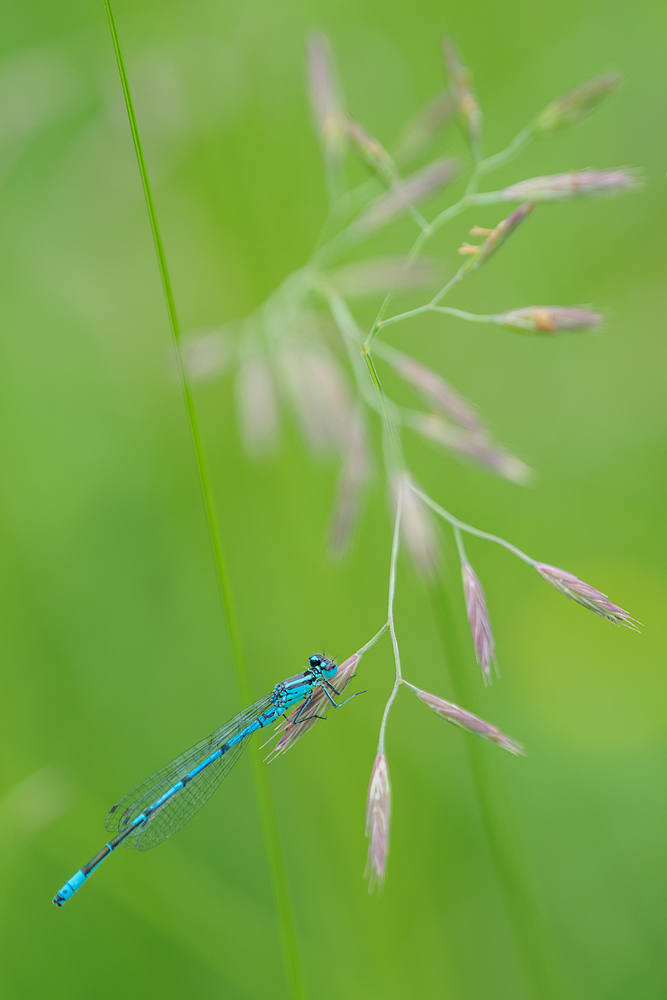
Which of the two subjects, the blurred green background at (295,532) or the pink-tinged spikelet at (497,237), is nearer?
the pink-tinged spikelet at (497,237)

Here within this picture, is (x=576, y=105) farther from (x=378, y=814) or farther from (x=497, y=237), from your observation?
(x=378, y=814)

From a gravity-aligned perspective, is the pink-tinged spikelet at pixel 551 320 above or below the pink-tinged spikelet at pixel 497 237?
below

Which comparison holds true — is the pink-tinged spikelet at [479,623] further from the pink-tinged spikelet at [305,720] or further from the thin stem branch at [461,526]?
the pink-tinged spikelet at [305,720]

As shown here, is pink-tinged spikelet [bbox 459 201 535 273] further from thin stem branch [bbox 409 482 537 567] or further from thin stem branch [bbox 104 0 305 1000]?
thin stem branch [bbox 104 0 305 1000]

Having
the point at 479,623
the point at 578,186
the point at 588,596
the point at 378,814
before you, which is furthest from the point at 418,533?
the point at 578,186

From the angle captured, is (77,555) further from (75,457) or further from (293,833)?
(293,833)

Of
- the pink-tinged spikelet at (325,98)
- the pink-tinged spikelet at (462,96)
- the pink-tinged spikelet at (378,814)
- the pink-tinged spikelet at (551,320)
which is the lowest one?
the pink-tinged spikelet at (378,814)

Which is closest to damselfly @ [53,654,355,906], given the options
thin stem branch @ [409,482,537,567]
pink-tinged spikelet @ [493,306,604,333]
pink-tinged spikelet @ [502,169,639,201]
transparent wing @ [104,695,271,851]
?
transparent wing @ [104,695,271,851]

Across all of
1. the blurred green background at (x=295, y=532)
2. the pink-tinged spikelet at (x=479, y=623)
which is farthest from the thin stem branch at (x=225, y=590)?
the blurred green background at (x=295, y=532)
